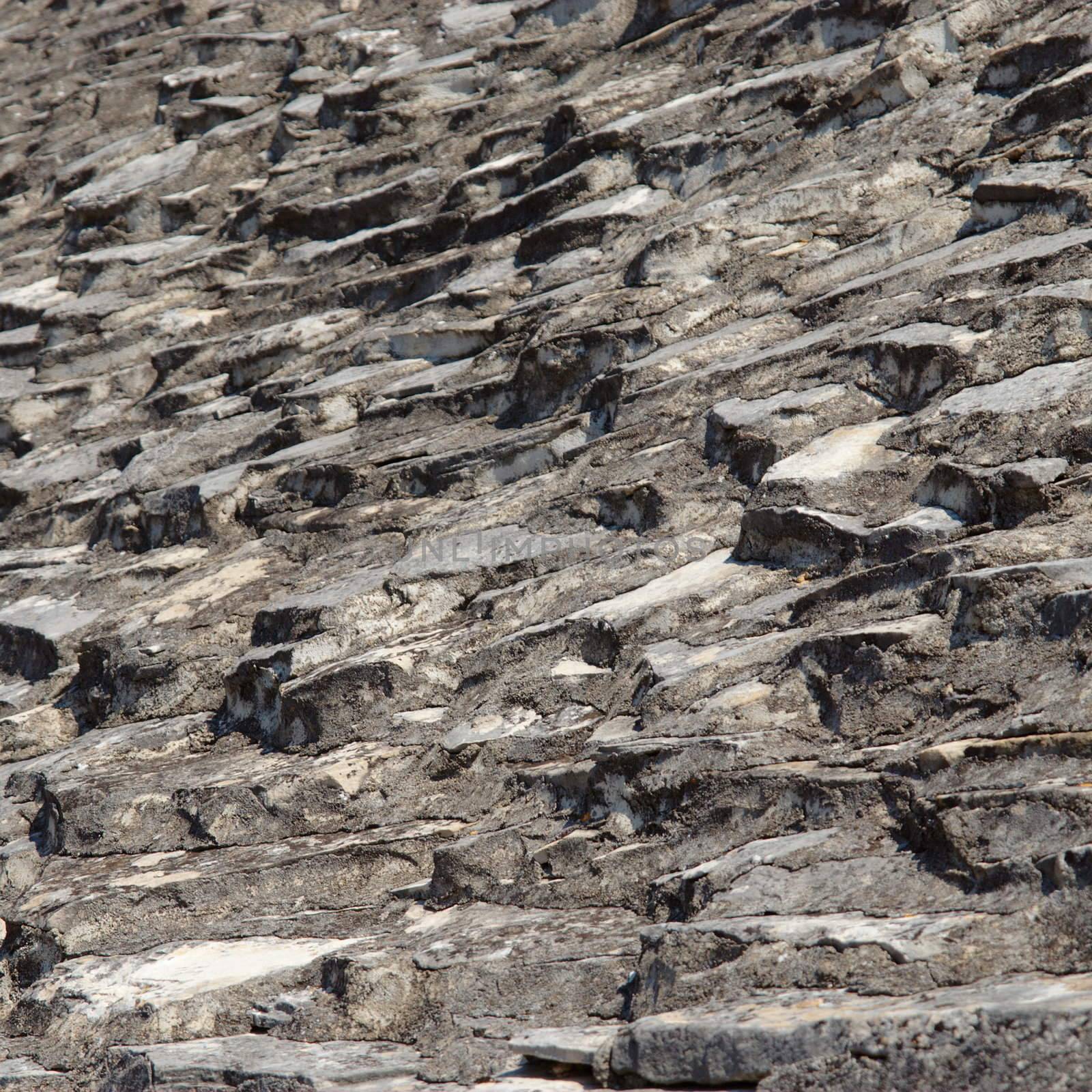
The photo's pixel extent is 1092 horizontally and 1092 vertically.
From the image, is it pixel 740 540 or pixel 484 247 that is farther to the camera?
pixel 484 247

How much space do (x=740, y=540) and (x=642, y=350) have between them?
165 cm

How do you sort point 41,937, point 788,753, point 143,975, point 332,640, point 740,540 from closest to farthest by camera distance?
point 788,753
point 143,975
point 41,937
point 740,540
point 332,640

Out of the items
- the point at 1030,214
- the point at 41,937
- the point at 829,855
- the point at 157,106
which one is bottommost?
the point at 41,937

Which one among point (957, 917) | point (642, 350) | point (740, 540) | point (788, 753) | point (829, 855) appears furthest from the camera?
point (642, 350)

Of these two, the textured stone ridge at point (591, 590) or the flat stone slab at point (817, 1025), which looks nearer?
the flat stone slab at point (817, 1025)

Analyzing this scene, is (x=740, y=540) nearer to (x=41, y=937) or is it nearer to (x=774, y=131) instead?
(x=41, y=937)

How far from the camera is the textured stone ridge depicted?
3.17m

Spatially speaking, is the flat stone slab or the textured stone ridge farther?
the textured stone ridge

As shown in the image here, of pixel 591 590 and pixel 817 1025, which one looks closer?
pixel 817 1025

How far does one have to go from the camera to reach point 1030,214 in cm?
574

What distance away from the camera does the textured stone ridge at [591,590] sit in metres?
3.17

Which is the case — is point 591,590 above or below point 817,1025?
below

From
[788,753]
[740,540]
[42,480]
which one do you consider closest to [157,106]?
[42,480]

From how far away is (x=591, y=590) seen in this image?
5.09 meters
